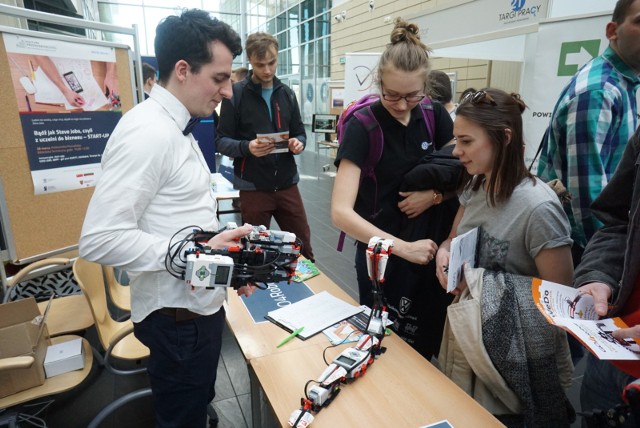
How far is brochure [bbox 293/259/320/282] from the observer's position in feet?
6.10

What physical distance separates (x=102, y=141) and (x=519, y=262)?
2236 mm

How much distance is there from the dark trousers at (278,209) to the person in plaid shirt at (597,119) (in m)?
1.52

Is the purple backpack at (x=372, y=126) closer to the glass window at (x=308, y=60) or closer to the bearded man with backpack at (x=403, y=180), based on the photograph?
the bearded man with backpack at (x=403, y=180)

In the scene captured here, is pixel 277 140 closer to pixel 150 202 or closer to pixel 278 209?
pixel 278 209

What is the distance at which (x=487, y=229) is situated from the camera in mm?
1234

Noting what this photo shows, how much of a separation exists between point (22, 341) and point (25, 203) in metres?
0.78

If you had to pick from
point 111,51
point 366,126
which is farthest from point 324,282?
point 111,51

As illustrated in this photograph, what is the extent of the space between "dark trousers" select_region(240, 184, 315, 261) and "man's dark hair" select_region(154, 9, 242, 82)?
57.1 inches

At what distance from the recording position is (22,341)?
58.4 inches

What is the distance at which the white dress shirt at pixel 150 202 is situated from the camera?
0.93 metres

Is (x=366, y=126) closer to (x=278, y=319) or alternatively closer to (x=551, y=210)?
(x=551, y=210)

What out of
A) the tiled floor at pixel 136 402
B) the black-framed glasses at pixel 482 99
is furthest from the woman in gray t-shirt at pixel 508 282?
the tiled floor at pixel 136 402

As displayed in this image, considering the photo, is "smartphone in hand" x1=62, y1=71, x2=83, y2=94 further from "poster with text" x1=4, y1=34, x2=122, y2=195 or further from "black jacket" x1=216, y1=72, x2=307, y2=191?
"black jacket" x1=216, y1=72, x2=307, y2=191

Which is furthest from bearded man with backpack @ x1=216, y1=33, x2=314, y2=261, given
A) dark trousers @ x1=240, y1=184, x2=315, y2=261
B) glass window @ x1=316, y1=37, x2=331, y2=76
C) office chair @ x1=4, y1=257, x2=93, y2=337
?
glass window @ x1=316, y1=37, x2=331, y2=76
